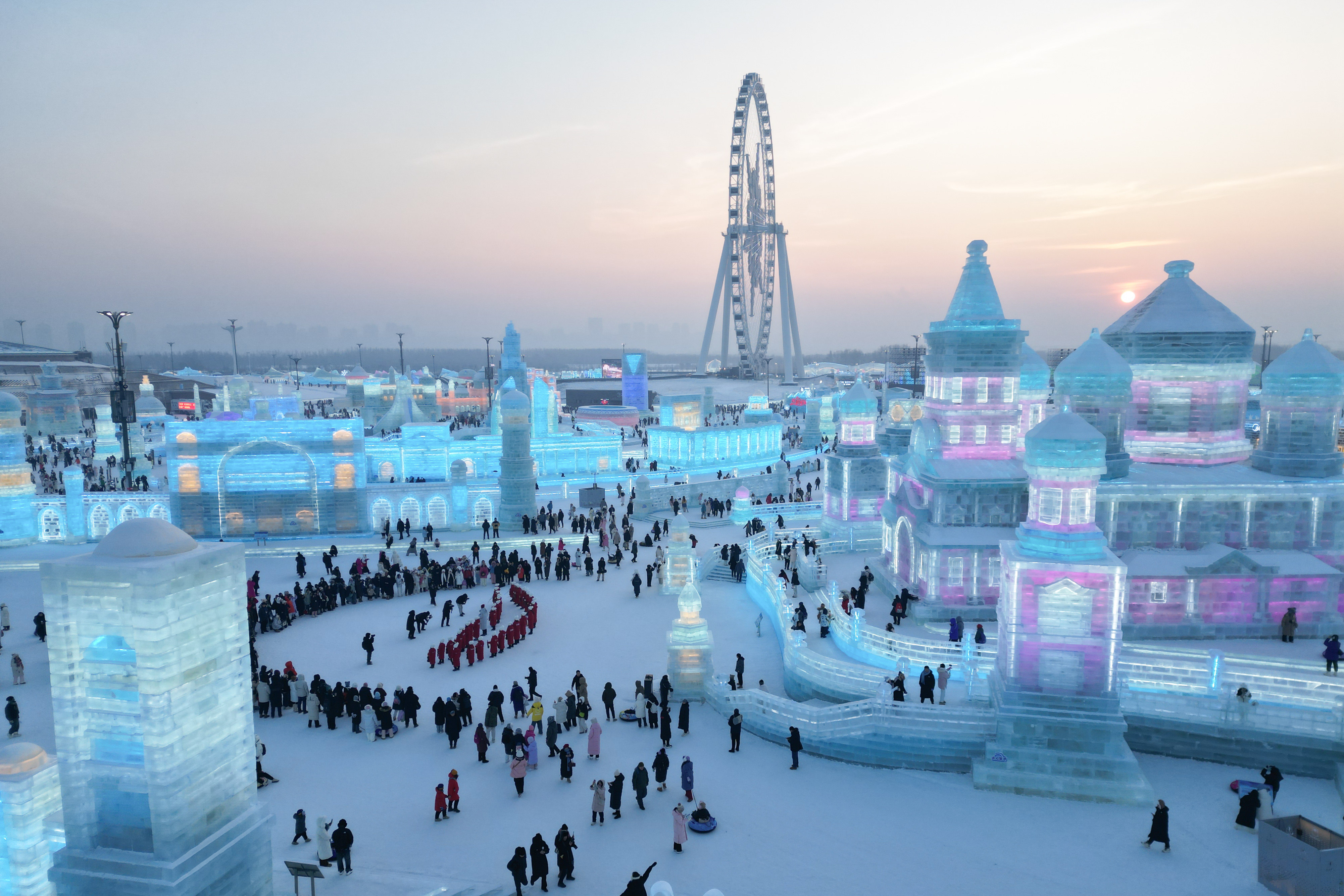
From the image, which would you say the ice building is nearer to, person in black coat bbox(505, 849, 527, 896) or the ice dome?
the ice dome

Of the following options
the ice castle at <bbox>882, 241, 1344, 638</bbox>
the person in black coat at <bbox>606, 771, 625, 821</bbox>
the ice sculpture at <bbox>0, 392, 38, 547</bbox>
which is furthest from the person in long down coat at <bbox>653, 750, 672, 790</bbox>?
the ice sculpture at <bbox>0, 392, 38, 547</bbox>

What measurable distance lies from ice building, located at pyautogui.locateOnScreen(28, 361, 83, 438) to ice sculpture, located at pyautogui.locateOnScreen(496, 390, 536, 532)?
38736 mm

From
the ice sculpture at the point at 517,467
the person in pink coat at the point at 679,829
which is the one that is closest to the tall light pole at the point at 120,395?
the ice sculpture at the point at 517,467

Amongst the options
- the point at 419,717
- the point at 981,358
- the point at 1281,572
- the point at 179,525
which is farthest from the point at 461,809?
the point at 179,525

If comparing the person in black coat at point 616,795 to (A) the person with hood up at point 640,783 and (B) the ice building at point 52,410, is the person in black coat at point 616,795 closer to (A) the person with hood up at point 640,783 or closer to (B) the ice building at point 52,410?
(A) the person with hood up at point 640,783

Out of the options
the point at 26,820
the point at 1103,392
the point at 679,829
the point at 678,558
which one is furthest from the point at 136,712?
the point at 1103,392

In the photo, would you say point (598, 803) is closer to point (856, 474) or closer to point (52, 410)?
point (856, 474)

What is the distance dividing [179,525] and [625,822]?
24291mm

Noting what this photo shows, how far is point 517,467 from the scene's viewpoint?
29484mm

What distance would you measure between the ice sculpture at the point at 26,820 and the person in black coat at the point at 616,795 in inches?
246

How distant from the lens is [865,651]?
16.1 m

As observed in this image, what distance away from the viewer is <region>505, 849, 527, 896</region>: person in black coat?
9.39m

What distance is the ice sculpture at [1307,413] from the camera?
18.2m

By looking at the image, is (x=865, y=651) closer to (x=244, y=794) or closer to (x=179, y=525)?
(x=244, y=794)
